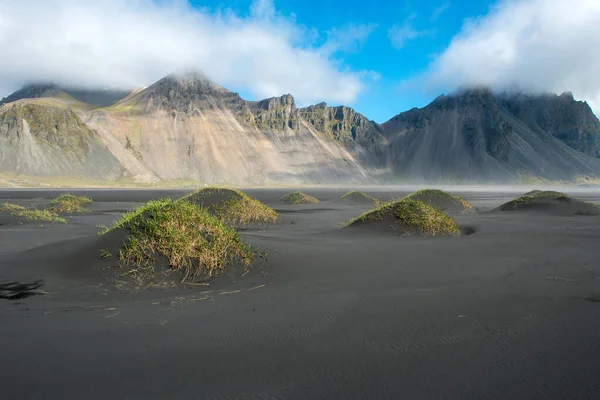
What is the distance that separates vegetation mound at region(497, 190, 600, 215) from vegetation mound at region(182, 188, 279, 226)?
682 inches

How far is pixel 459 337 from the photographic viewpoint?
206 inches

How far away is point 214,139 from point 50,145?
5632 centimetres

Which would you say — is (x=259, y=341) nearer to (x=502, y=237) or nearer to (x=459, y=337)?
(x=459, y=337)

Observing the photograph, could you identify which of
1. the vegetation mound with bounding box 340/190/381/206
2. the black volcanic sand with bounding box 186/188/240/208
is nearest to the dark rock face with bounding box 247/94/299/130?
the vegetation mound with bounding box 340/190/381/206

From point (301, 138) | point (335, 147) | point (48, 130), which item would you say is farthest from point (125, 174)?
point (335, 147)

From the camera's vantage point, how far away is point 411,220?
16.0 metres

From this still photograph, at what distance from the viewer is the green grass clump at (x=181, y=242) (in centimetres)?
831

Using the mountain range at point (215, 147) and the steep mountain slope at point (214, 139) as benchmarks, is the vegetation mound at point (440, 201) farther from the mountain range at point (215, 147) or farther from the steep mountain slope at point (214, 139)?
the steep mountain slope at point (214, 139)

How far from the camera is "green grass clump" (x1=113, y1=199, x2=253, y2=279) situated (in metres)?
8.31

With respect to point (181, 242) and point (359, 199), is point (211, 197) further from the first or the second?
point (359, 199)

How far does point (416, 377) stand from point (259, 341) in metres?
2.00

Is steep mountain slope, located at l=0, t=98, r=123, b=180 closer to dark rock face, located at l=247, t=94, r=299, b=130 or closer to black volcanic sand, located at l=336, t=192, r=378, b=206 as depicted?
dark rock face, located at l=247, t=94, r=299, b=130

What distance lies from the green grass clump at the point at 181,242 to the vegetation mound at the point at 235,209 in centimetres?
1175

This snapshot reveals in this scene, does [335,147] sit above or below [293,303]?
above
